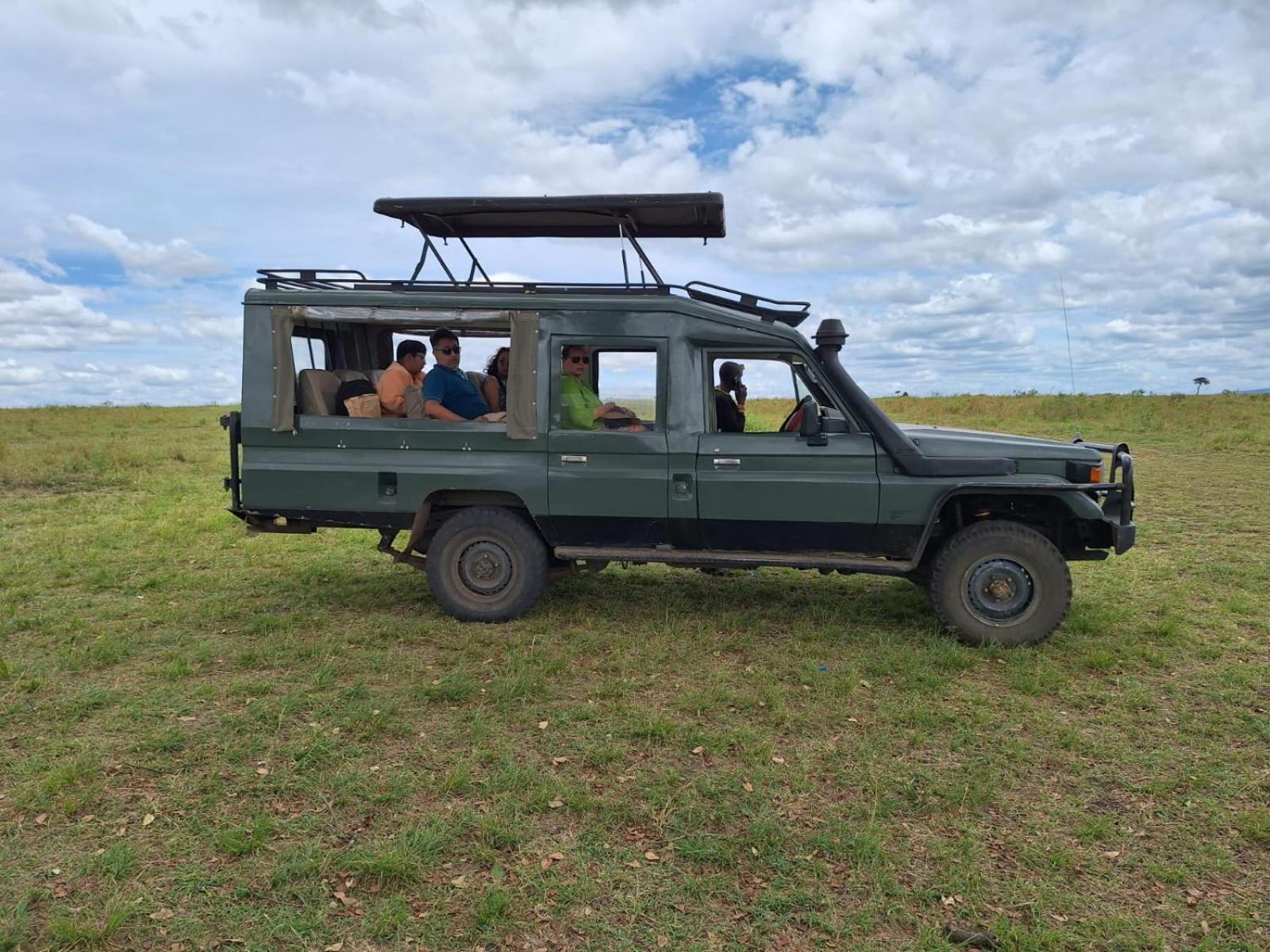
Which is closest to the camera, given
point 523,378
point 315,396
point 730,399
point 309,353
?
point 523,378

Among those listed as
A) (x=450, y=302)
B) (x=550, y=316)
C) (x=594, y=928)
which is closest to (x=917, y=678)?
(x=594, y=928)

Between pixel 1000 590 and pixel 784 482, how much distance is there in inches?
63.8

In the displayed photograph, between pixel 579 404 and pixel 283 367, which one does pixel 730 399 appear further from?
pixel 283 367

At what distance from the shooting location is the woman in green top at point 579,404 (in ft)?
19.9

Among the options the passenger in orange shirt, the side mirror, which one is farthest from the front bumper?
the passenger in orange shirt

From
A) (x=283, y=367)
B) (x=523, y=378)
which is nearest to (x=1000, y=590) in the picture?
(x=523, y=378)

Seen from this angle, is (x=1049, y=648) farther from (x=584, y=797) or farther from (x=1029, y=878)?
(x=584, y=797)

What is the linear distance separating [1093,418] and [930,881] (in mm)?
27119

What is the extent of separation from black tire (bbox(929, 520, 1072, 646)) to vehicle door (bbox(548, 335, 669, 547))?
1.97 metres

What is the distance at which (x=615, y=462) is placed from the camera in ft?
19.7

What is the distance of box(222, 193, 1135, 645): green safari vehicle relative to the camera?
18.8 feet

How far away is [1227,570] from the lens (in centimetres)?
763

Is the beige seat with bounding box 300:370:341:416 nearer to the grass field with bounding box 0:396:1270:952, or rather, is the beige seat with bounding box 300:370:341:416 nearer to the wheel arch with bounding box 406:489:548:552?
the wheel arch with bounding box 406:489:548:552

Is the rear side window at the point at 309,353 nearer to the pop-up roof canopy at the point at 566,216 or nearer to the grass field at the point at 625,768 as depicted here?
the pop-up roof canopy at the point at 566,216
